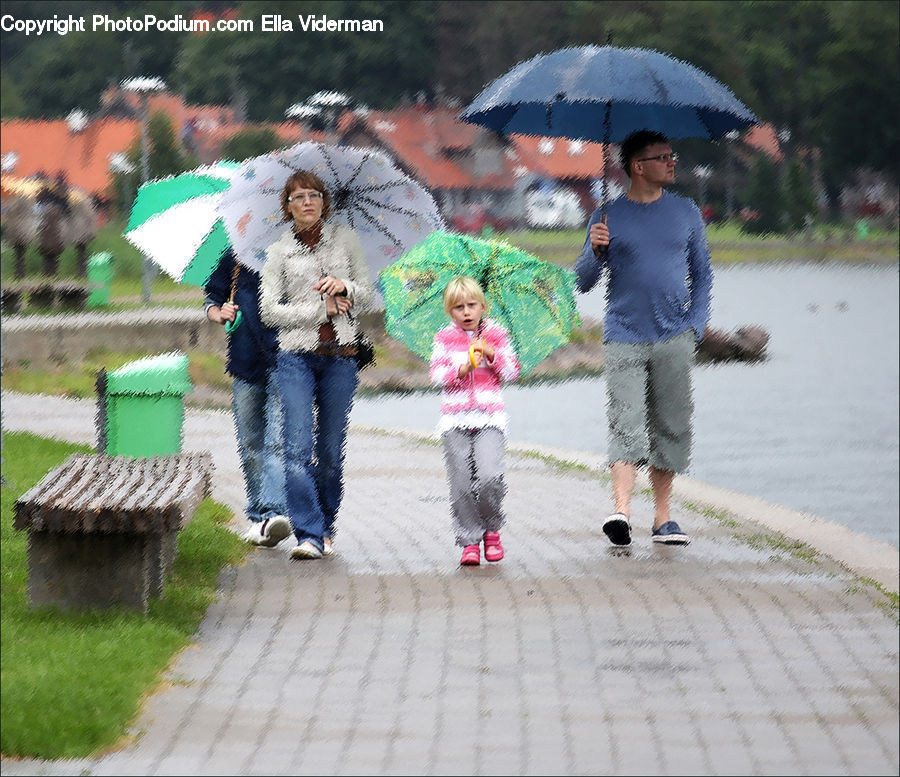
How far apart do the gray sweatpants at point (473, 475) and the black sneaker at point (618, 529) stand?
0.55m

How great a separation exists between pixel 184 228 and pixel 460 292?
147cm

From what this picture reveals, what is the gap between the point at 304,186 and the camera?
7578 millimetres

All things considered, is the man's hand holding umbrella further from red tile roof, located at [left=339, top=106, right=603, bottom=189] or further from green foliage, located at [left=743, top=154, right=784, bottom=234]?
green foliage, located at [left=743, top=154, right=784, bottom=234]

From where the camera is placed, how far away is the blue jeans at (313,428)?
7602 millimetres

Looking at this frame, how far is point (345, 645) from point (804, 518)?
3.76 meters

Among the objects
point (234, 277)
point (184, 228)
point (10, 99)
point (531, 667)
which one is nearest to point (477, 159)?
point (10, 99)

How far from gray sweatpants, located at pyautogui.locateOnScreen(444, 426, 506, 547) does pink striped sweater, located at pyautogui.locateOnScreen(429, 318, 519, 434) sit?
56mm

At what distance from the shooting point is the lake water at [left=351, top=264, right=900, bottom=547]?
20.5 meters

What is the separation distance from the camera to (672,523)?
27.0ft

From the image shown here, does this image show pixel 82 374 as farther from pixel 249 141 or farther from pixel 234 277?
pixel 249 141

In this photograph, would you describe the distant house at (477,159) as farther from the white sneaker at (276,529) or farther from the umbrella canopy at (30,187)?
the white sneaker at (276,529)

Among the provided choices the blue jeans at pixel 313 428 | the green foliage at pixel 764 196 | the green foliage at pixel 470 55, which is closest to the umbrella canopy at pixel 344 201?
the blue jeans at pixel 313 428

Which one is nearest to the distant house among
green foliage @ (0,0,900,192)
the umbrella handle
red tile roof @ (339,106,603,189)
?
red tile roof @ (339,106,603,189)

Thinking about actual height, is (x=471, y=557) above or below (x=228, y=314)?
below
